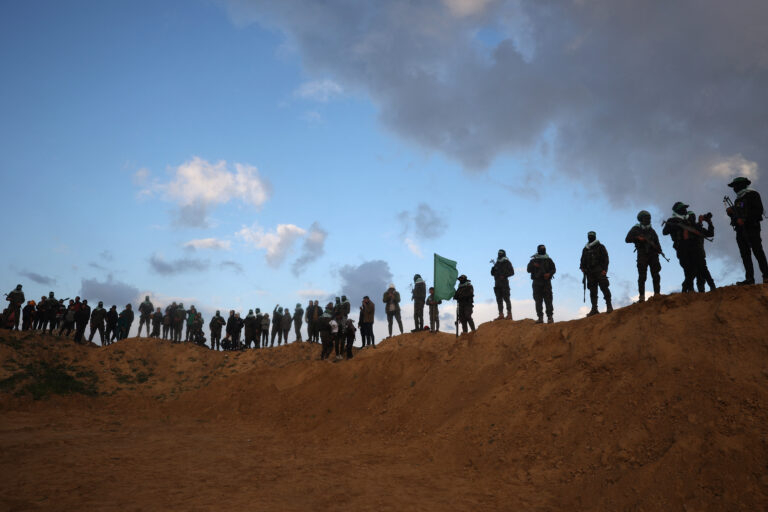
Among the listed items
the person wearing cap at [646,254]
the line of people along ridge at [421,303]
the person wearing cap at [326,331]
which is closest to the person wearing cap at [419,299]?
the line of people along ridge at [421,303]

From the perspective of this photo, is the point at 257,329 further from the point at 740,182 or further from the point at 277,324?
the point at 740,182

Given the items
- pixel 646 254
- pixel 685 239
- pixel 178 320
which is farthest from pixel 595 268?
pixel 178 320

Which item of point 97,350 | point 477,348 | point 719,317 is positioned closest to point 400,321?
point 477,348

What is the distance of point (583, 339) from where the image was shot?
399 inches

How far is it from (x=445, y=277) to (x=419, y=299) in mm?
3153

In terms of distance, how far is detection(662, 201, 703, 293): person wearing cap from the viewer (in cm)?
983

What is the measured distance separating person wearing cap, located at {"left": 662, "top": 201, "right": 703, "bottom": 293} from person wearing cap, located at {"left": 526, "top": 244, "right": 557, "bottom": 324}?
3.39 m

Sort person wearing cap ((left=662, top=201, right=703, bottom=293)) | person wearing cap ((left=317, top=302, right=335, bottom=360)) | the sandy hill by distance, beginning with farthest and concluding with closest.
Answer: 1. person wearing cap ((left=317, top=302, right=335, bottom=360))
2. person wearing cap ((left=662, top=201, right=703, bottom=293))
3. the sandy hill

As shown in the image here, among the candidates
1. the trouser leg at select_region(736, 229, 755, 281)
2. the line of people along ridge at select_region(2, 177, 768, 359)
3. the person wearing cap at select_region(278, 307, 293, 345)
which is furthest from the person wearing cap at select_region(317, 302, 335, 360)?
the trouser leg at select_region(736, 229, 755, 281)

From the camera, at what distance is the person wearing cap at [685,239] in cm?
983

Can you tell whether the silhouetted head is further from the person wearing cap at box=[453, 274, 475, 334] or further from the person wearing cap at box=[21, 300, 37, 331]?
the person wearing cap at box=[21, 300, 37, 331]

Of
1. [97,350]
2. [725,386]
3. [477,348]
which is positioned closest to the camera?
[725,386]

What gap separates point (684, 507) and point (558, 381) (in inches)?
164

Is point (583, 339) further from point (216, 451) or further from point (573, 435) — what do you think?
point (216, 451)
